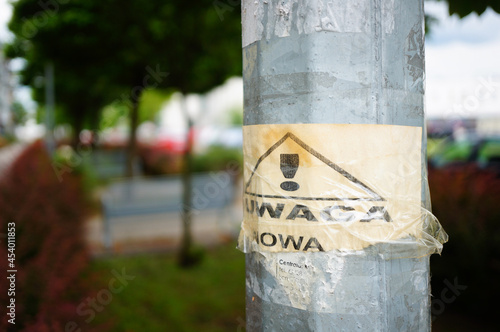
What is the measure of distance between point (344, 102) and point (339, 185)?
185mm

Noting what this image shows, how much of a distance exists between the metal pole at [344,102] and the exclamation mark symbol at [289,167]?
0.01 meters

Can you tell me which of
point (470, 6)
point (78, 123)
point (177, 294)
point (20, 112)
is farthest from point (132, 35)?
point (20, 112)

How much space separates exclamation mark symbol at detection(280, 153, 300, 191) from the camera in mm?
1013

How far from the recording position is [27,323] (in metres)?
1.91

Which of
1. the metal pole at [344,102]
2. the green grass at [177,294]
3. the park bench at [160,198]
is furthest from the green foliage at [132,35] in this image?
the metal pole at [344,102]

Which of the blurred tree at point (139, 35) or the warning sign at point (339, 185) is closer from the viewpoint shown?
the warning sign at point (339, 185)

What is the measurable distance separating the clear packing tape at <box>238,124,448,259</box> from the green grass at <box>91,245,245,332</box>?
2.34 m

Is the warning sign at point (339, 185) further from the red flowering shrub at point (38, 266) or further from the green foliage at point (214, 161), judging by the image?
the green foliage at point (214, 161)

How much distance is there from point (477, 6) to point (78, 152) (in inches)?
566

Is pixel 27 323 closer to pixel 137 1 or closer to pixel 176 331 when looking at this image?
pixel 176 331

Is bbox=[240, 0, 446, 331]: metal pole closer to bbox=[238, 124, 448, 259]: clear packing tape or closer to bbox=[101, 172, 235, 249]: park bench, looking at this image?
bbox=[238, 124, 448, 259]: clear packing tape

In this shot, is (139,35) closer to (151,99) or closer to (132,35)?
(132,35)

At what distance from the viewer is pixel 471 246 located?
13.0ft

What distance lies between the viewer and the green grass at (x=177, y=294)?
13.5 ft
